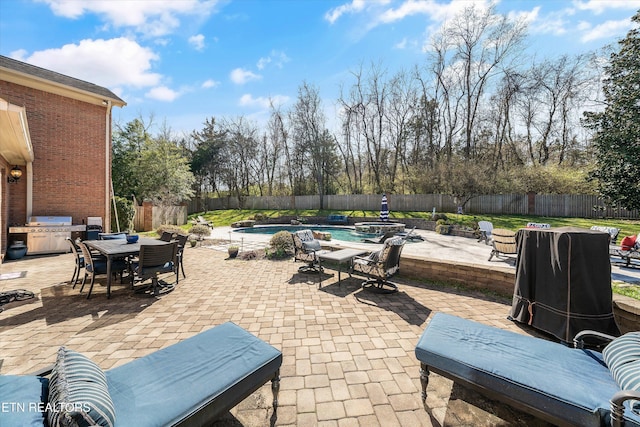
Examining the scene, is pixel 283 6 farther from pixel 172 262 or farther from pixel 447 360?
pixel 447 360

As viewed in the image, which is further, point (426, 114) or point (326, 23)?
point (426, 114)

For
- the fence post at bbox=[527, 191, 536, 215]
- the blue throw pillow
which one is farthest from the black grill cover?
the fence post at bbox=[527, 191, 536, 215]

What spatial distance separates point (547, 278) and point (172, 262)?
5680 millimetres

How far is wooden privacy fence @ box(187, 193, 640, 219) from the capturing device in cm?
1459

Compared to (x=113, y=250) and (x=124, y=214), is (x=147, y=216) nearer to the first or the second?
(x=124, y=214)

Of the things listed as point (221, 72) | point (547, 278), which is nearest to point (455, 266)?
point (547, 278)

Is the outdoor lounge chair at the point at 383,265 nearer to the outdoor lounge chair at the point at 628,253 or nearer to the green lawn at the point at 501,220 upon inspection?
the outdoor lounge chair at the point at 628,253

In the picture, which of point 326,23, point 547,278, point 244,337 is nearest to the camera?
Result: point 244,337

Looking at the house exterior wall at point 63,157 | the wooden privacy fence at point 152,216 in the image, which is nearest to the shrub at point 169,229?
the house exterior wall at point 63,157

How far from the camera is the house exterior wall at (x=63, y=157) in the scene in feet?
25.0

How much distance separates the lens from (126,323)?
3.35m

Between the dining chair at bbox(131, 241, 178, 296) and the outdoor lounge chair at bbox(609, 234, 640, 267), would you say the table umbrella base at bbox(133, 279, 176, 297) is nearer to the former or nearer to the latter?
the dining chair at bbox(131, 241, 178, 296)

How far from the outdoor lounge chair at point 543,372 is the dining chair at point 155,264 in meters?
4.21

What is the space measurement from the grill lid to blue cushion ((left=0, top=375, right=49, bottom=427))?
905 centimetres
